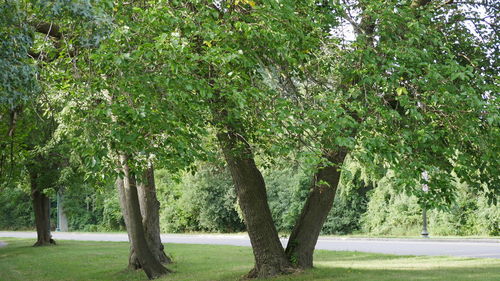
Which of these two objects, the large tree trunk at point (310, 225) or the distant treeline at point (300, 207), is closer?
the large tree trunk at point (310, 225)

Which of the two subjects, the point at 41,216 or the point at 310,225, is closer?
the point at 310,225

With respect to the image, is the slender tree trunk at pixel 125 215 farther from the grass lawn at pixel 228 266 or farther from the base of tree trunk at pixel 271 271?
the base of tree trunk at pixel 271 271

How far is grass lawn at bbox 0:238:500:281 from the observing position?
510 inches

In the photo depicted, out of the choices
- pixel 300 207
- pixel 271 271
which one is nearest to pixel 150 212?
pixel 271 271

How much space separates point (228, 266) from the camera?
16.9 m

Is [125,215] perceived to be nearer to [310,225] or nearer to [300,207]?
[310,225]

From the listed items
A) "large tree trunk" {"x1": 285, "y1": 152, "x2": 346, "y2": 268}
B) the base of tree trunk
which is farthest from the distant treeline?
the base of tree trunk

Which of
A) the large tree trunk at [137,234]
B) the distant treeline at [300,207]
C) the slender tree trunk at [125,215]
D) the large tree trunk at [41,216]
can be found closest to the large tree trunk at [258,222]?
the large tree trunk at [137,234]

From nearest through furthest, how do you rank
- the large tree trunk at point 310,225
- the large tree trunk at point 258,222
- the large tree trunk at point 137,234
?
the large tree trunk at point 258,222, the large tree trunk at point 310,225, the large tree trunk at point 137,234

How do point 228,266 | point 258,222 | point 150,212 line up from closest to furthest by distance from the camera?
point 258,222, point 228,266, point 150,212

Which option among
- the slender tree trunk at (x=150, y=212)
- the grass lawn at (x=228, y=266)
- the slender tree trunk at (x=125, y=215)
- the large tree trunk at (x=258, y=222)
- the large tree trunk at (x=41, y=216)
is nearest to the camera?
the grass lawn at (x=228, y=266)

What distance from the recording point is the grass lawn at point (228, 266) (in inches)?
Result: 510

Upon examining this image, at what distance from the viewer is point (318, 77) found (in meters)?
Answer: 11.0

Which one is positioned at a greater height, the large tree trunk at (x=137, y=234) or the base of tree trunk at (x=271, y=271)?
the large tree trunk at (x=137, y=234)
